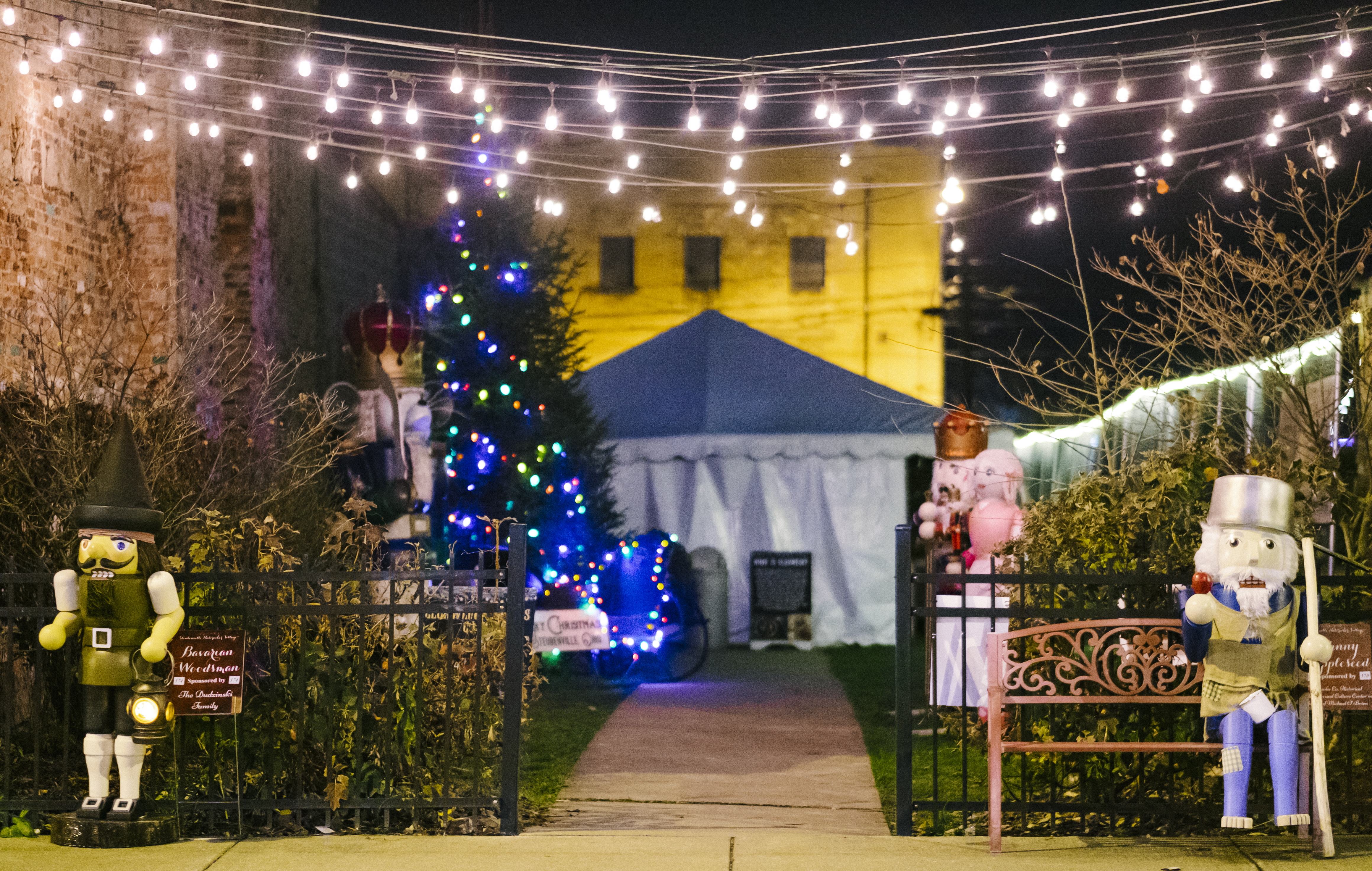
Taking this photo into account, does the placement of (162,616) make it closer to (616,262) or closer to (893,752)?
(893,752)

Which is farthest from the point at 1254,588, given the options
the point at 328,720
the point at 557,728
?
the point at 557,728

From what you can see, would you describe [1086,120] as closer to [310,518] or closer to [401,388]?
[401,388]

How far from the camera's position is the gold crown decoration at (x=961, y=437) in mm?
10477

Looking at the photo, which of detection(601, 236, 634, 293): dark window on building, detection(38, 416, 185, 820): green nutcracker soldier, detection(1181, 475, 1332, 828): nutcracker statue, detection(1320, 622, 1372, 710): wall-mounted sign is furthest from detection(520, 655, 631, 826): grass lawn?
detection(601, 236, 634, 293): dark window on building

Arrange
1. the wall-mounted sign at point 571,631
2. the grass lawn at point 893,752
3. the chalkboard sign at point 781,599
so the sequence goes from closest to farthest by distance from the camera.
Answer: the grass lawn at point 893,752
the wall-mounted sign at point 571,631
the chalkboard sign at point 781,599

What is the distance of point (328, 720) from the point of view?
6.05 metres

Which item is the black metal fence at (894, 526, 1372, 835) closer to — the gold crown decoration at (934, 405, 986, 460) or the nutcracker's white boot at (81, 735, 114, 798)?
the nutcracker's white boot at (81, 735, 114, 798)

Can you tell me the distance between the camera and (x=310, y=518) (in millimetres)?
8766

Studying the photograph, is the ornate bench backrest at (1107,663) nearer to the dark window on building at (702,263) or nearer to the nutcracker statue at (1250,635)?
the nutcracker statue at (1250,635)

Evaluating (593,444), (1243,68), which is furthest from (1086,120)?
(593,444)

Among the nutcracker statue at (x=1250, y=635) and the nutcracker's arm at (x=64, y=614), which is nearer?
the nutcracker statue at (x=1250, y=635)

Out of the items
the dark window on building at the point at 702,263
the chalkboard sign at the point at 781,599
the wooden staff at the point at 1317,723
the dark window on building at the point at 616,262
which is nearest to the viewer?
the wooden staff at the point at 1317,723

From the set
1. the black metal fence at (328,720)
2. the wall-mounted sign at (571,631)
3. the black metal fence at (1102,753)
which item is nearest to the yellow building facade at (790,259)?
the wall-mounted sign at (571,631)

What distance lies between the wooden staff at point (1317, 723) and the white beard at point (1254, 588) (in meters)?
0.12
